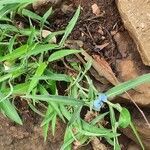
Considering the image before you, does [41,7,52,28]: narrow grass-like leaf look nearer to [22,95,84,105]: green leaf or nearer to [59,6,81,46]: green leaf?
[59,6,81,46]: green leaf

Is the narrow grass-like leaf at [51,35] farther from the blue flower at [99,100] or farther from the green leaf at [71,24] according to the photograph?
the blue flower at [99,100]

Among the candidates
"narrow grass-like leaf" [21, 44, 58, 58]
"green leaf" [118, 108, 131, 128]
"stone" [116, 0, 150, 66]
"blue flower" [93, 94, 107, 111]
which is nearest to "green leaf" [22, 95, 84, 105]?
"blue flower" [93, 94, 107, 111]

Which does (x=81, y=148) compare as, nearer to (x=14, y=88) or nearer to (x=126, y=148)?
(x=126, y=148)

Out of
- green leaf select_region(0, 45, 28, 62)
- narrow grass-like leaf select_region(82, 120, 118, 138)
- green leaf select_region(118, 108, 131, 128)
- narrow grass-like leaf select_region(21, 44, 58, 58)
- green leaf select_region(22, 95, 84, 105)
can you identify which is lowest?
narrow grass-like leaf select_region(82, 120, 118, 138)

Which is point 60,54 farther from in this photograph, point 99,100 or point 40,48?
point 99,100

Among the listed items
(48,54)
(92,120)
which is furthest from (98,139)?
(48,54)

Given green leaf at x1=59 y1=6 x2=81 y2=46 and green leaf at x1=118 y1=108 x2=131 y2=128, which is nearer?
green leaf at x1=118 y1=108 x2=131 y2=128
